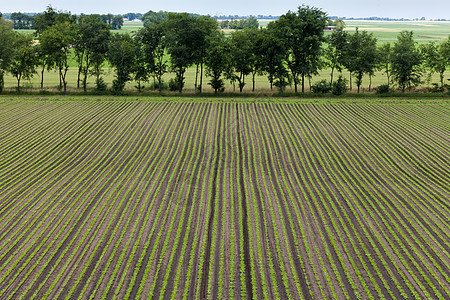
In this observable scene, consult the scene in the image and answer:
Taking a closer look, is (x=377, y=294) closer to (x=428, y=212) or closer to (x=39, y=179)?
(x=428, y=212)

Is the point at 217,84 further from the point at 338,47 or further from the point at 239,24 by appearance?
the point at 338,47

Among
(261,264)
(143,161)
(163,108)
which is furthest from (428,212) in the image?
(163,108)

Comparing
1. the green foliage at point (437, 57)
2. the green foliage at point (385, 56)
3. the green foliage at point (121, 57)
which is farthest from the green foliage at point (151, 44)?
the green foliage at point (437, 57)

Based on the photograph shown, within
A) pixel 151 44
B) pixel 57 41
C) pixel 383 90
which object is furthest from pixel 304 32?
pixel 57 41

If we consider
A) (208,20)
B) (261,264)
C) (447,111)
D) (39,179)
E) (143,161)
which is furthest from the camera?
(208,20)

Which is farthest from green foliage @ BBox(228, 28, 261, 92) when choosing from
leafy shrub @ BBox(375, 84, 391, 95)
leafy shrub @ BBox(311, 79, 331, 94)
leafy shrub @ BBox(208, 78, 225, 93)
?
leafy shrub @ BBox(375, 84, 391, 95)

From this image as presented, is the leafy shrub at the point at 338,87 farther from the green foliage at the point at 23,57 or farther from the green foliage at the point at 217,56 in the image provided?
the green foliage at the point at 23,57
